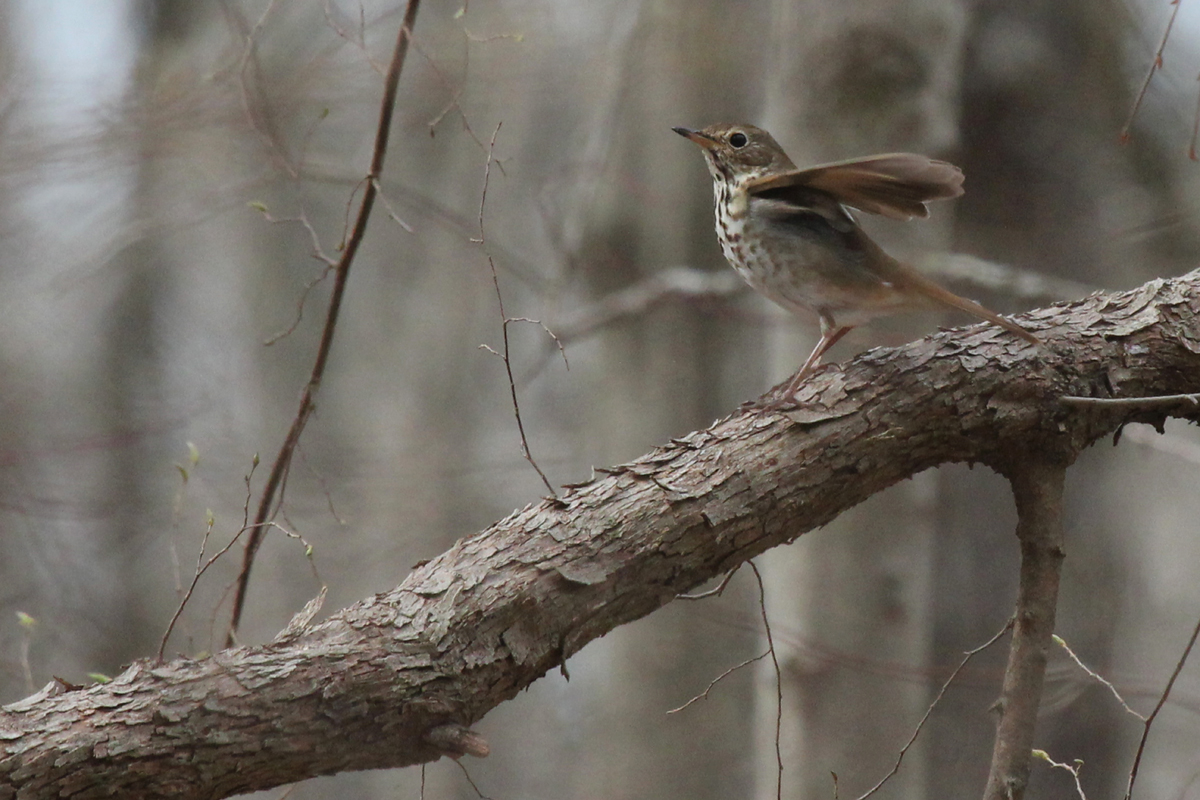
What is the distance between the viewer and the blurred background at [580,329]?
3518mm

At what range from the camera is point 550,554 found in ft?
6.23

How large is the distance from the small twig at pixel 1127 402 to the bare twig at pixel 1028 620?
14 centimetres

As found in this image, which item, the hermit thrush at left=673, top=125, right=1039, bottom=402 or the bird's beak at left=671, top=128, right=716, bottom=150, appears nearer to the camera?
the hermit thrush at left=673, top=125, right=1039, bottom=402

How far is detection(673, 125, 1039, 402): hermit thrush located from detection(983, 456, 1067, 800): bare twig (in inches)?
13.6

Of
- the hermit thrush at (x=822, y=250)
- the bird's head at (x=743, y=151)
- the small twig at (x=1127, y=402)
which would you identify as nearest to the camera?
the small twig at (x=1127, y=402)

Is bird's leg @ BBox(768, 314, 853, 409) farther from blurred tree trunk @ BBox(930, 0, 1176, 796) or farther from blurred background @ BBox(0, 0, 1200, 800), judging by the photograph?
blurred tree trunk @ BBox(930, 0, 1176, 796)

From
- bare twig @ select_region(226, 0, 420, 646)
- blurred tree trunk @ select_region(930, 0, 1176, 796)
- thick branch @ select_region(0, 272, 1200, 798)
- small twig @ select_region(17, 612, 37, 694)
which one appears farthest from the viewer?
blurred tree trunk @ select_region(930, 0, 1176, 796)

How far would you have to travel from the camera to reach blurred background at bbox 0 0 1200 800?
11.5 ft

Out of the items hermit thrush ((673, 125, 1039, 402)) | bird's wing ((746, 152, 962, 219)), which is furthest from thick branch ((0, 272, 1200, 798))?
bird's wing ((746, 152, 962, 219))

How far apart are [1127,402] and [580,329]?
9.48 ft

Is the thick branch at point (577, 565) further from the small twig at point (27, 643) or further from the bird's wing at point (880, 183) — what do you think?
the small twig at point (27, 643)

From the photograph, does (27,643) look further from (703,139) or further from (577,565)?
(703,139)

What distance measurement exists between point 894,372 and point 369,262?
668 centimetres

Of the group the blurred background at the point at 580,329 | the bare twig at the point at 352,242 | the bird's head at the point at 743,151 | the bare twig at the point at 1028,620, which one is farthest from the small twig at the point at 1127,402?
the bare twig at the point at 352,242
